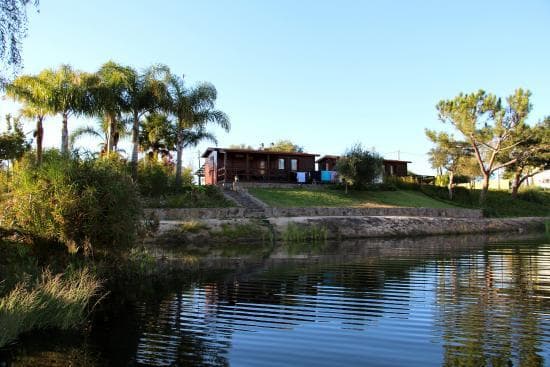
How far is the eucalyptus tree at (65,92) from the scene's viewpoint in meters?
32.1

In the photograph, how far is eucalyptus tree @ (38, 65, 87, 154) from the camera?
32.1 metres

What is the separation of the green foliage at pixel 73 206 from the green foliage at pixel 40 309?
10.3 ft

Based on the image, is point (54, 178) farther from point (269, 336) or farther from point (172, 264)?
point (269, 336)

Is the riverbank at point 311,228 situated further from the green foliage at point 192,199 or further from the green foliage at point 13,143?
the green foliage at point 13,143

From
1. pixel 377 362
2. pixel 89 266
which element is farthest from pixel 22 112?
pixel 377 362

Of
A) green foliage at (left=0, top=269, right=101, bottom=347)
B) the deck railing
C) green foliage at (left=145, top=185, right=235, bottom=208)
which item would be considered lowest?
green foliage at (left=0, top=269, right=101, bottom=347)

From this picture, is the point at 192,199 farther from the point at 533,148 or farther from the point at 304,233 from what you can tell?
the point at 533,148

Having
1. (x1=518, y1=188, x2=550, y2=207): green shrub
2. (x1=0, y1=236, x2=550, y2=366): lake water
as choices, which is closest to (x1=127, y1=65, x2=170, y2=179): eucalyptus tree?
(x1=0, y1=236, x2=550, y2=366): lake water

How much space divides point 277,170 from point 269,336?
128ft

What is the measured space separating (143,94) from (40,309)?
2863cm

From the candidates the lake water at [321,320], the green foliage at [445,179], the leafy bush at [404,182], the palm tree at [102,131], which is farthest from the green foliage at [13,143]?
the green foliage at [445,179]

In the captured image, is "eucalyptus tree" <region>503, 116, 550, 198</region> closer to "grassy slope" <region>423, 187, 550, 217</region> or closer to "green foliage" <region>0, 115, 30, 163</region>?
"grassy slope" <region>423, 187, 550, 217</region>

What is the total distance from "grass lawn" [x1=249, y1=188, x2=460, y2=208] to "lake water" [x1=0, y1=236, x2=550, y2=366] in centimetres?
1993

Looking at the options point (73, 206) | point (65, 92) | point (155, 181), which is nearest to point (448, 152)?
point (155, 181)
